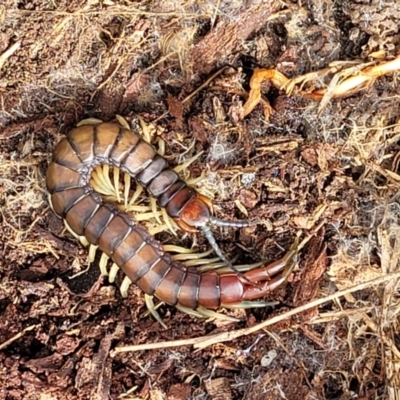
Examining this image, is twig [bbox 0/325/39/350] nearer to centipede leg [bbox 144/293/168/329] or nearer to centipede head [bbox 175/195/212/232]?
centipede leg [bbox 144/293/168/329]

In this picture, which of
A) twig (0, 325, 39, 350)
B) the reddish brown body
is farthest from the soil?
the reddish brown body

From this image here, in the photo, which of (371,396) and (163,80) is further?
(163,80)

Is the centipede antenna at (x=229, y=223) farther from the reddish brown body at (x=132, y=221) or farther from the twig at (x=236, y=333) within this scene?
the twig at (x=236, y=333)

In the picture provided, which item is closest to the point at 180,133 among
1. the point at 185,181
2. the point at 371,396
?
the point at 185,181

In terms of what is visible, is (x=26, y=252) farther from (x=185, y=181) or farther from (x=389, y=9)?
(x=389, y=9)

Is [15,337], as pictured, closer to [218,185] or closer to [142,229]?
[142,229]

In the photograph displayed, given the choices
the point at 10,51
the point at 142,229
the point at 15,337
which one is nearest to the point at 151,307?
the point at 142,229

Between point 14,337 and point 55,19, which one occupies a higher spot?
point 55,19
